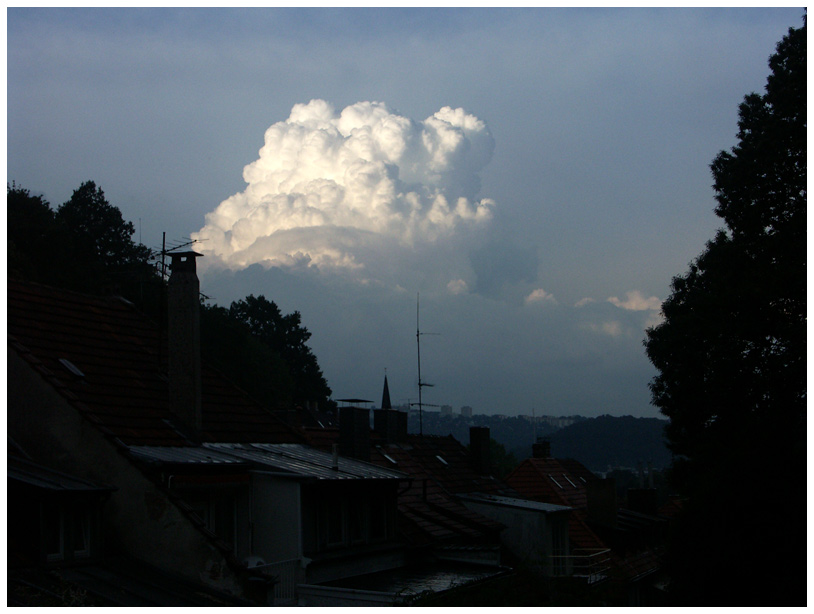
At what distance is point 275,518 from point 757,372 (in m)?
12.3

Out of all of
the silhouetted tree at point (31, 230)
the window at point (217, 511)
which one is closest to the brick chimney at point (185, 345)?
the window at point (217, 511)

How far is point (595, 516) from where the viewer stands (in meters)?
37.8

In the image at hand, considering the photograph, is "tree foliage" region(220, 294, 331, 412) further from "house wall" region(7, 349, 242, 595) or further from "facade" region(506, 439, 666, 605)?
"house wall" region(7, 349, 242, 595)

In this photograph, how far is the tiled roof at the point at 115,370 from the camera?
678 inches

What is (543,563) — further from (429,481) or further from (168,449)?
(168,449)

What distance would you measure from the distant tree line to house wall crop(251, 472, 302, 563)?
19.7 feet

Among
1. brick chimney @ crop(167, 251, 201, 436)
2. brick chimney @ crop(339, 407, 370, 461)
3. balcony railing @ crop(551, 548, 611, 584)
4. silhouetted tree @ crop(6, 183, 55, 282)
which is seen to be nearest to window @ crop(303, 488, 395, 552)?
brick chimney @ crop(167, 251, 201, 436)

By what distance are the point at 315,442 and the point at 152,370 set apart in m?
8.27

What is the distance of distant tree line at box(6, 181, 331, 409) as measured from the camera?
52.1m

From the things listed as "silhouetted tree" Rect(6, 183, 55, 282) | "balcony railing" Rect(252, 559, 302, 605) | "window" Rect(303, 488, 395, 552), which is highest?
"silhouetted tree" Rect(6, 183, 55, 282)

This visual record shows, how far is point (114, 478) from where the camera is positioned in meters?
15.3

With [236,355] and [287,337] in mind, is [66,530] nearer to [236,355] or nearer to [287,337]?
[236,355]

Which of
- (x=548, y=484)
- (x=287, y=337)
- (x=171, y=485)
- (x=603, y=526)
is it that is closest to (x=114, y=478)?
(x=171, y=485)

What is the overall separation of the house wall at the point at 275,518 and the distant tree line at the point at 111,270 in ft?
19.7
